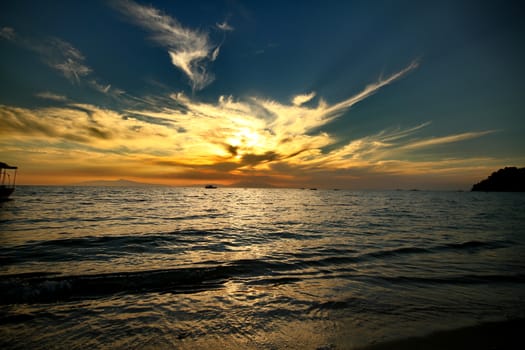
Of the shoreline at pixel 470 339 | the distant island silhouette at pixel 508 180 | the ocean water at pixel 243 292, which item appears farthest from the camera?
the distant island silhouette at pixel 508 180

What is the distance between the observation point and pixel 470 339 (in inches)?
181

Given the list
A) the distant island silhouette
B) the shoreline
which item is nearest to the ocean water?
the shoreline

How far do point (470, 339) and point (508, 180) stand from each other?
863 feet

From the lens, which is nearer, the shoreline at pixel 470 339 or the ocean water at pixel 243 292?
the shoreline at pixel 470 339

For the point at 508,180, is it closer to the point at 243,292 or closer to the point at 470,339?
the point at 470,339

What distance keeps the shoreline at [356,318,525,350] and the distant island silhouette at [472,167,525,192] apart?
255772 mm

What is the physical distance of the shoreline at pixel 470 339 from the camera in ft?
14.2

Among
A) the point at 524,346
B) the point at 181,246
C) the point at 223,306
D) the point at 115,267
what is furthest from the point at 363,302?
the point at 181,246

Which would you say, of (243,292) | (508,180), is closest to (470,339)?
(243,292)

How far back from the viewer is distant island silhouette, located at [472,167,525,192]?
175875mm

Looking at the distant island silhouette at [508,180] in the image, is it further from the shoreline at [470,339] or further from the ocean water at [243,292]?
the shoreline at [470,339]

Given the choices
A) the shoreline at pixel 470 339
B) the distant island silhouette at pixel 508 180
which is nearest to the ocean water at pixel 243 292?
the shoreline at pixel 470 339

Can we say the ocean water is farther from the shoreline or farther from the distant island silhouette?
the distant island silhouette

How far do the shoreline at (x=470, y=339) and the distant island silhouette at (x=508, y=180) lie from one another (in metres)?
256
